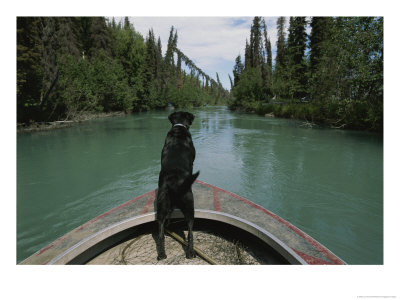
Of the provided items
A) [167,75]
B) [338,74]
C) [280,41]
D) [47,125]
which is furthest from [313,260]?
[167,75]

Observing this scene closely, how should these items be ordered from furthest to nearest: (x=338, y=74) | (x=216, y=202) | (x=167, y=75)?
(x=167, y=75) → (x=338, y=74) → (x=216, y=202)

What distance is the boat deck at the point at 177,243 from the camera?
2072mm

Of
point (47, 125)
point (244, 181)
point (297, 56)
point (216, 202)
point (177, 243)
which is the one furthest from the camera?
point (297, 56)

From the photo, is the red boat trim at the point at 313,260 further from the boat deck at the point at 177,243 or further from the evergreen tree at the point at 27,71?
the evergreen tree at the point at 27,71

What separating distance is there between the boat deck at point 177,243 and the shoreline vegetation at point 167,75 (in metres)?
11.0

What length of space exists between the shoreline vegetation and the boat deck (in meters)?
11.0

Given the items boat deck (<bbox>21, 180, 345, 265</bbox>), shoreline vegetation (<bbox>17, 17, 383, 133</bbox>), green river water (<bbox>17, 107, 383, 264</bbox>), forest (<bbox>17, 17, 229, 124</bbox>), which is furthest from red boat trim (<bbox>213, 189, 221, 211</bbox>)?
forest (<bbox>17, 17, 229, 124</bbox>)

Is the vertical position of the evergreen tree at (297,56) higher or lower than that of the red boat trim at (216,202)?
higher

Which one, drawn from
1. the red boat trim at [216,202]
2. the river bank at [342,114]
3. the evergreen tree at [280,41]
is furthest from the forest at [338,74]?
the red boat trim at [216,202]

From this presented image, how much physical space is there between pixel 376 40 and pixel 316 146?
18.9 ft

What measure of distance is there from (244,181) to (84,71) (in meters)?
26.0

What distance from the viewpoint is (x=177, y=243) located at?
2.77 metres

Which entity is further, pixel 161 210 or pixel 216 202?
pixel 216 202

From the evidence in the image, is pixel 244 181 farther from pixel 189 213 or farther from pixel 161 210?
pixel 161 210
